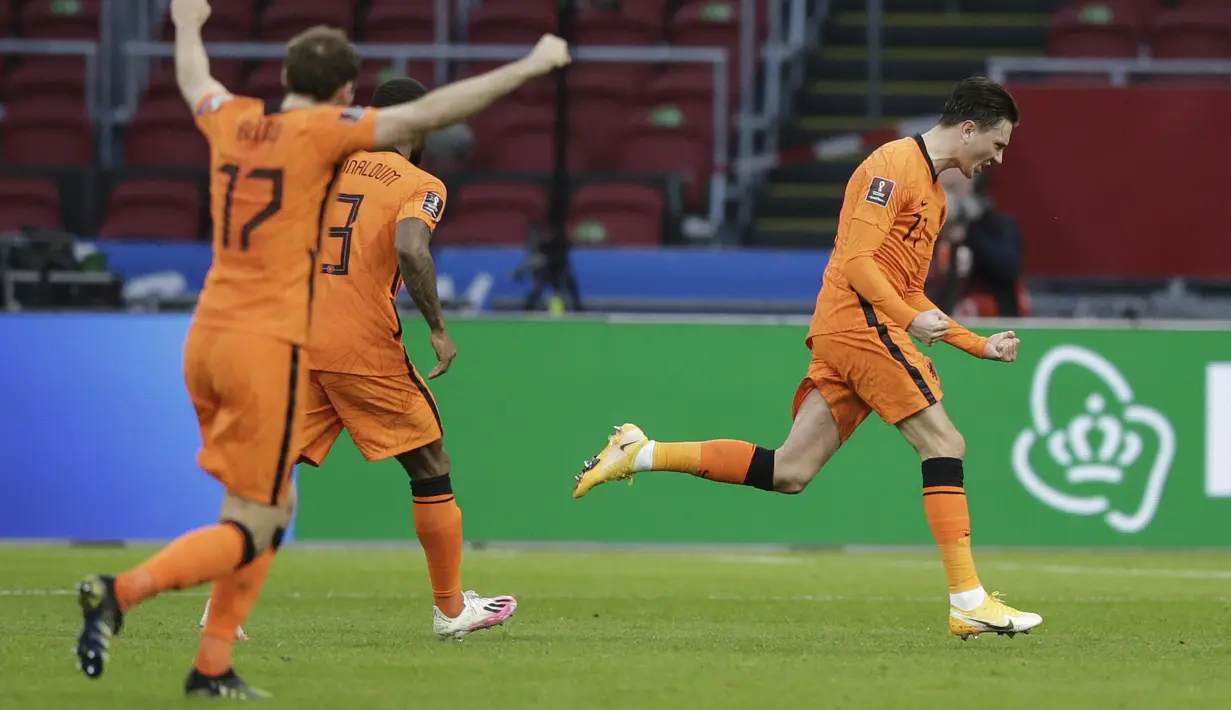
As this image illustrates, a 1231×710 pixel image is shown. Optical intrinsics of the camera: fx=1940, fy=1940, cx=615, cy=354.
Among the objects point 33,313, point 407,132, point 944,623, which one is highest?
point 407,132

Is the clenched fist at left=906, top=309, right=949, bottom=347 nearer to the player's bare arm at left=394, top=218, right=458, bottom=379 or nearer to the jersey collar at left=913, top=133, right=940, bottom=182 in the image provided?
the jersey collar at left=913, top=133, right=940, bottom=182

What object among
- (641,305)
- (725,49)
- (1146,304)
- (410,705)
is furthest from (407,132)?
(725,49)

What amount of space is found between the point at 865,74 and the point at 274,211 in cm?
1520

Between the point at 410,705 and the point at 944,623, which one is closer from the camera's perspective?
the point at 410,705

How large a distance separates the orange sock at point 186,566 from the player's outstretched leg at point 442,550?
1934 millimetres

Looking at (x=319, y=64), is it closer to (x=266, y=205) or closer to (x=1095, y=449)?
(x=266, y=205)

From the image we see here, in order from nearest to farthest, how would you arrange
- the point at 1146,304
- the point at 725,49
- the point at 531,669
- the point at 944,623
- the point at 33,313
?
1. the point at 531,669
2. the point at 944,623
3. the point at 33,313
4. the point at 1146,304
5. the point at 725,49

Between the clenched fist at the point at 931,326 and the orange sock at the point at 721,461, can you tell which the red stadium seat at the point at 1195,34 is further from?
the clenched fist at the point at 931,326

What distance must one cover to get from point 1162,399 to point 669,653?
20.5 feet

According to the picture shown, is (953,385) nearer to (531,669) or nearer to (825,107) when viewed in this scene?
(531,669)

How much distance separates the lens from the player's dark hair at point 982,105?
7410mm

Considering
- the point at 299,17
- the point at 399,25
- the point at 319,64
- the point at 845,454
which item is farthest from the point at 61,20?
the point at 319,64

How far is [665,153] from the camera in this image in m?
17.8

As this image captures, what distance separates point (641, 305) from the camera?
15352 mm
